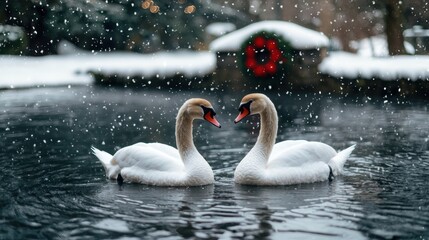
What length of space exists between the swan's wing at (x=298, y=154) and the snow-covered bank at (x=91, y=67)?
16182mm

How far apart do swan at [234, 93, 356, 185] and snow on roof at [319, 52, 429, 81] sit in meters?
12.5

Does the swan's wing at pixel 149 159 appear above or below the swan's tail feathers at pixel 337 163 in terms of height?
above

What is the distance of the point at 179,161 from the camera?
8.94m

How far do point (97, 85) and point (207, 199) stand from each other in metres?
19.7

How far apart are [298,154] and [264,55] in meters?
15.6

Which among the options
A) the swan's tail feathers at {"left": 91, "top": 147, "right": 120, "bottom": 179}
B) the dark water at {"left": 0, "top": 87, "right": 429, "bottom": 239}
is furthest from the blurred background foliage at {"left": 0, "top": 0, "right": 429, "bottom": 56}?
the swan's tail feathers at {"left": 91, "top": 147, "right": 120, "bottom": 179}

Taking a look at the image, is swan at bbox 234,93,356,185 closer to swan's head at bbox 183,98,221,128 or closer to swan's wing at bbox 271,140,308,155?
swan's wing at bbox 271,140,308,155

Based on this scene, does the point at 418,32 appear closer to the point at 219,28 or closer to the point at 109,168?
the point at 219,28

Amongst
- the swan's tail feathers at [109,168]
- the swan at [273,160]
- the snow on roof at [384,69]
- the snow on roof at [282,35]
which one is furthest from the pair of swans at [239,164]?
the snow on roof at [282,35]

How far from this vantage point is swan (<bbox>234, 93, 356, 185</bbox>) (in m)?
8.70

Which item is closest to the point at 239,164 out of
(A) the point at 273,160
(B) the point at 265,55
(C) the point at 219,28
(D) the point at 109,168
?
(A) the point at 273,160

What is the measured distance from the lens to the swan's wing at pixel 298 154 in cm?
881

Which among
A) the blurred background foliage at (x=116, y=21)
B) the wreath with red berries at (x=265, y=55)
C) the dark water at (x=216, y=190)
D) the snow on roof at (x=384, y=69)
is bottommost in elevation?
the dark water at (x=216, y=190)

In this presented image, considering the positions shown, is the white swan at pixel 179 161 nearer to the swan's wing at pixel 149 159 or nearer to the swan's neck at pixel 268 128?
the swan's wing at pixel 149 159
